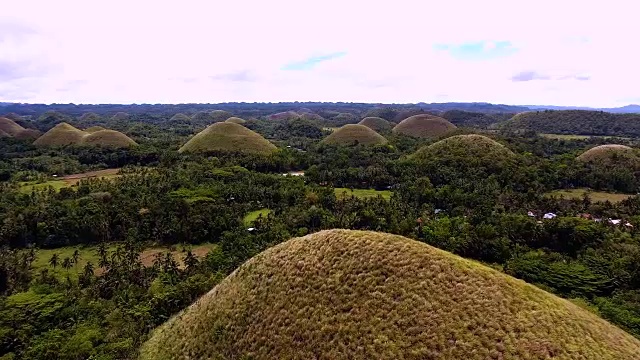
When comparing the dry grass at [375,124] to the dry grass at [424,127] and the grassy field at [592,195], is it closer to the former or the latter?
the dry grass at [424,127]

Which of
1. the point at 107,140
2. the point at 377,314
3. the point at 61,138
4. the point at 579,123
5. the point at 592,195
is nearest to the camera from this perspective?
the point at 377,314

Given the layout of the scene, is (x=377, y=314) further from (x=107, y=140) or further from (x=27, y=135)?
(x=27, y=135)

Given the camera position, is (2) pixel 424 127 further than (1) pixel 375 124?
No

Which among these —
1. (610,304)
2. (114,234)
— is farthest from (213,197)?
(610,304)

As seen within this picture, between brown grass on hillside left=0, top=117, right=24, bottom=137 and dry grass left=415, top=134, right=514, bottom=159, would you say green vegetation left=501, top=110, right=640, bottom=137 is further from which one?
brown grass on hillside left=0, top=117, right=24, bottom=137

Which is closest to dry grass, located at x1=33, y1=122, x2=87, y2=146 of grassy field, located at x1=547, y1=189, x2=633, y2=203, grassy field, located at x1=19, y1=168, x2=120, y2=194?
grassy field, located at x1=19, y1=168, x2=120, y2=194

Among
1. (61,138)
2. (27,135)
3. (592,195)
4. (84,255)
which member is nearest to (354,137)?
(592,195)
